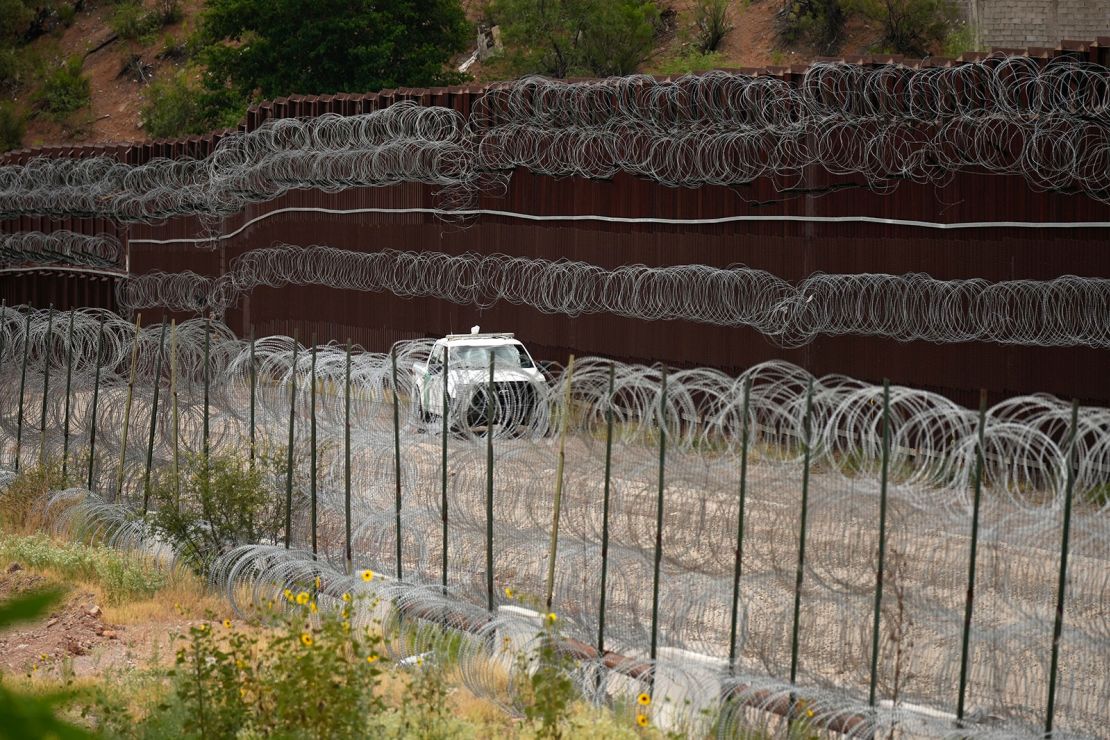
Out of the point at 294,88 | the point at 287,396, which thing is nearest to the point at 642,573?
the point at 287,396

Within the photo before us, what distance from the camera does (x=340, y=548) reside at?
9.80 metres

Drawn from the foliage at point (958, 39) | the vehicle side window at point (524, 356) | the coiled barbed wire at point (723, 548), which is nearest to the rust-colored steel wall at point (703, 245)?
the vehicle side window at point (524, 356)

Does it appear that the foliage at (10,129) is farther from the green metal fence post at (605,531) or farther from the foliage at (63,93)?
the green metal fence post at (605,531)

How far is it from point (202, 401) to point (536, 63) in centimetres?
3655

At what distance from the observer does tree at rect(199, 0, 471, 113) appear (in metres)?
40.5

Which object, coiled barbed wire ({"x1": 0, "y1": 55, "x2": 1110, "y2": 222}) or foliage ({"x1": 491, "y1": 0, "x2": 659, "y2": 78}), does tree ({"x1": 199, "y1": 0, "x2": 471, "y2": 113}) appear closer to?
foliage ({"x1": 491, "y1": 0, "x2": 659, "y2": 78})

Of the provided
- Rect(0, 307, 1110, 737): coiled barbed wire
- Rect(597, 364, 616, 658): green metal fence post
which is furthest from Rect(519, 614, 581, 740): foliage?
Rect(597, 364, 616, 658): green metal fence post

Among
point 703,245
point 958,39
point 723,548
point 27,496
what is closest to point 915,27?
point 958,39

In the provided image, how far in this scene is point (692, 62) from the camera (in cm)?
4547

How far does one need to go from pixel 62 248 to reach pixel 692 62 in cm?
2270

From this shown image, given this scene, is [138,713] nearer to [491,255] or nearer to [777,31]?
[491,255]

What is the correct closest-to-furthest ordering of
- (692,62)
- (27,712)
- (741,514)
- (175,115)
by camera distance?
(27,712)
(741,514)
(692,62)
(175,115)

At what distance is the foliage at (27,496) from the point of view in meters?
12.1

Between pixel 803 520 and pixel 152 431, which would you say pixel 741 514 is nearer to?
pixel 803 520
